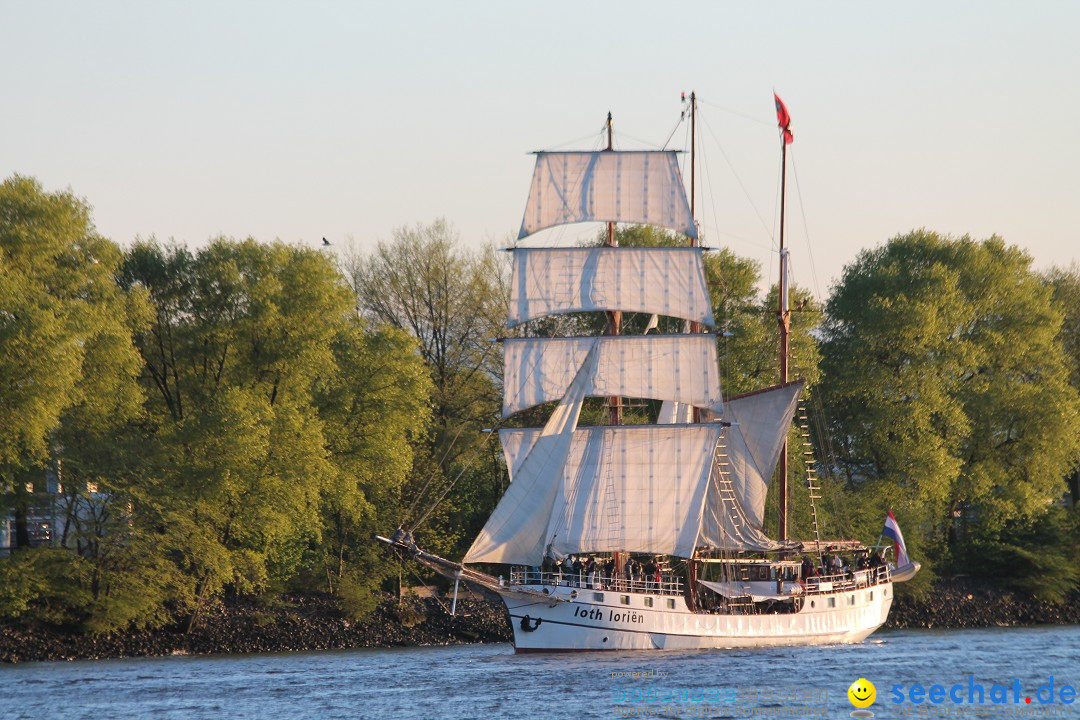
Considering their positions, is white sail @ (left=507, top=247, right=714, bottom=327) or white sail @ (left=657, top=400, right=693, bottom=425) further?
white sail @ (left=657, top=400, right=693, bottom=425)

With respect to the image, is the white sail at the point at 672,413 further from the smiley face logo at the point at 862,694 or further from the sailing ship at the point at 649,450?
the smiley face logo at the point at 862,694

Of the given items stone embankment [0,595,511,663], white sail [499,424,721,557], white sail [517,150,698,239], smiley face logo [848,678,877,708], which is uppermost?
white sail [517,150,698,239]

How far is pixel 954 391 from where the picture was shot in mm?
89812

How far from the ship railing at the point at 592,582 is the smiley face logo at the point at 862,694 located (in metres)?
16.0

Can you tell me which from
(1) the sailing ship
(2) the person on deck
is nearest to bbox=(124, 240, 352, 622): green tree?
(1) the sailing ship

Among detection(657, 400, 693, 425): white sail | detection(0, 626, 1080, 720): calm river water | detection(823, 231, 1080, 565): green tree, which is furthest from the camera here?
detection(823, 231, 1080, 565): green tree

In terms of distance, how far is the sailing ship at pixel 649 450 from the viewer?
66.8 meters

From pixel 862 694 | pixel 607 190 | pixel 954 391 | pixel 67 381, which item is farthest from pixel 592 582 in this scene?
pixel 954 391

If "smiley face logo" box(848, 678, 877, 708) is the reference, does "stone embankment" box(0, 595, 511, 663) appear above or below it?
above

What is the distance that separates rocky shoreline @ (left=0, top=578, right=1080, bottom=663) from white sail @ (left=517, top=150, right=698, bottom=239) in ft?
56.2

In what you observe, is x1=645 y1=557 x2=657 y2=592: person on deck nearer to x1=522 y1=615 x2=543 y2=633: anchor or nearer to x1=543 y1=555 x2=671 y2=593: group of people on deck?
x1=543 y1=555 x2=671 y2=593: group of people on deck

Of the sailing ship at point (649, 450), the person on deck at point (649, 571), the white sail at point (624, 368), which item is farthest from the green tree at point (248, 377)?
the person on deck at point (649, 571)

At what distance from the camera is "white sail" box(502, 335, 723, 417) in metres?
70.0

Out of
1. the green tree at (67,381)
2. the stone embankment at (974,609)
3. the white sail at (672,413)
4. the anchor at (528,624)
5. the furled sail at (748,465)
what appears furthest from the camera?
the stone embankment at (974,609)
